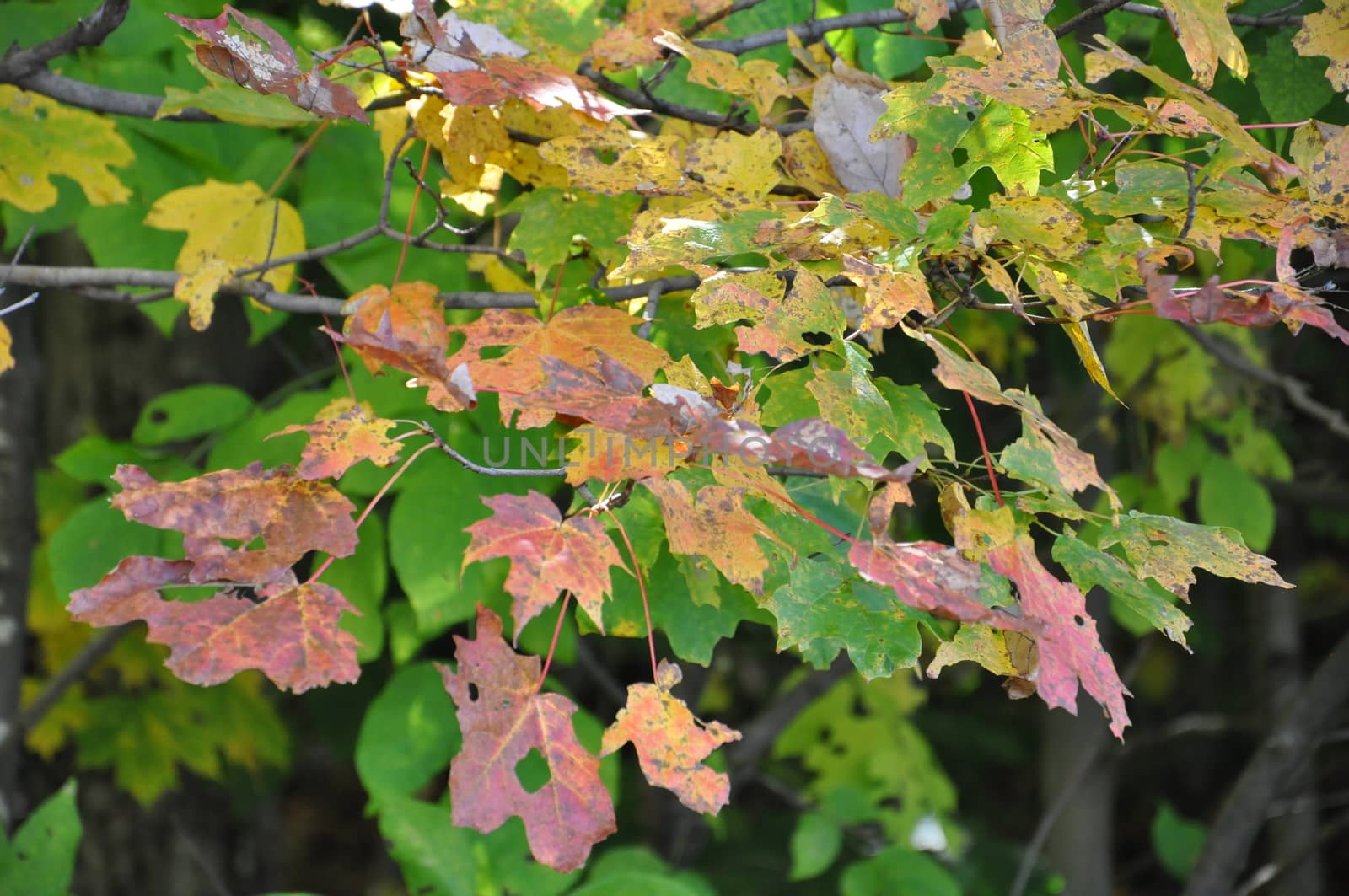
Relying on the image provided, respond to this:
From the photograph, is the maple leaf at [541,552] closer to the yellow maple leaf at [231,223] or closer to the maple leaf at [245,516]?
the maple leaf at [245,516]

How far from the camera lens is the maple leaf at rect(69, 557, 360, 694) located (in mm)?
725

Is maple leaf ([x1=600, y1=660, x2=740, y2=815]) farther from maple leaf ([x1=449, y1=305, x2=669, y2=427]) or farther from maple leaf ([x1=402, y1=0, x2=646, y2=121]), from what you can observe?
maple leaf ([x1=402, y1=0, x2=646, y2=121])

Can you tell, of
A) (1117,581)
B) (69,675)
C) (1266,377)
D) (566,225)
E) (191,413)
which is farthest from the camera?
(69,675)

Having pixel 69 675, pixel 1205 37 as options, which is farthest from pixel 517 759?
pixel 69 675

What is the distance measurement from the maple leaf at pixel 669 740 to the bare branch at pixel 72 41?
2.47 ft

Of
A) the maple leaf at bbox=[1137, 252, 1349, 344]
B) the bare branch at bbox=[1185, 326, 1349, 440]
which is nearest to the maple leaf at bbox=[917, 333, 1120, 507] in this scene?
the maple leaf at bbox=[1137, 252, 1349, 344]

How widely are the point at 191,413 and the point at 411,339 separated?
0.74 meters

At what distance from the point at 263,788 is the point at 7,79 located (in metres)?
1.76

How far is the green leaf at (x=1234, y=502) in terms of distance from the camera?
1628 mm

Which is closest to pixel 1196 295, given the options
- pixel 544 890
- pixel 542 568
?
pixel 542 568

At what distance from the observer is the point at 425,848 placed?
1.25 metres

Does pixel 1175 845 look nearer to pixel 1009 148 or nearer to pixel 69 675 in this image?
pixel 1009 148

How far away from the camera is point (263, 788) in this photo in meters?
2.43

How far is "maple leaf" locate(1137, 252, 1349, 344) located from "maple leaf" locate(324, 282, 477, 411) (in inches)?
16.3
